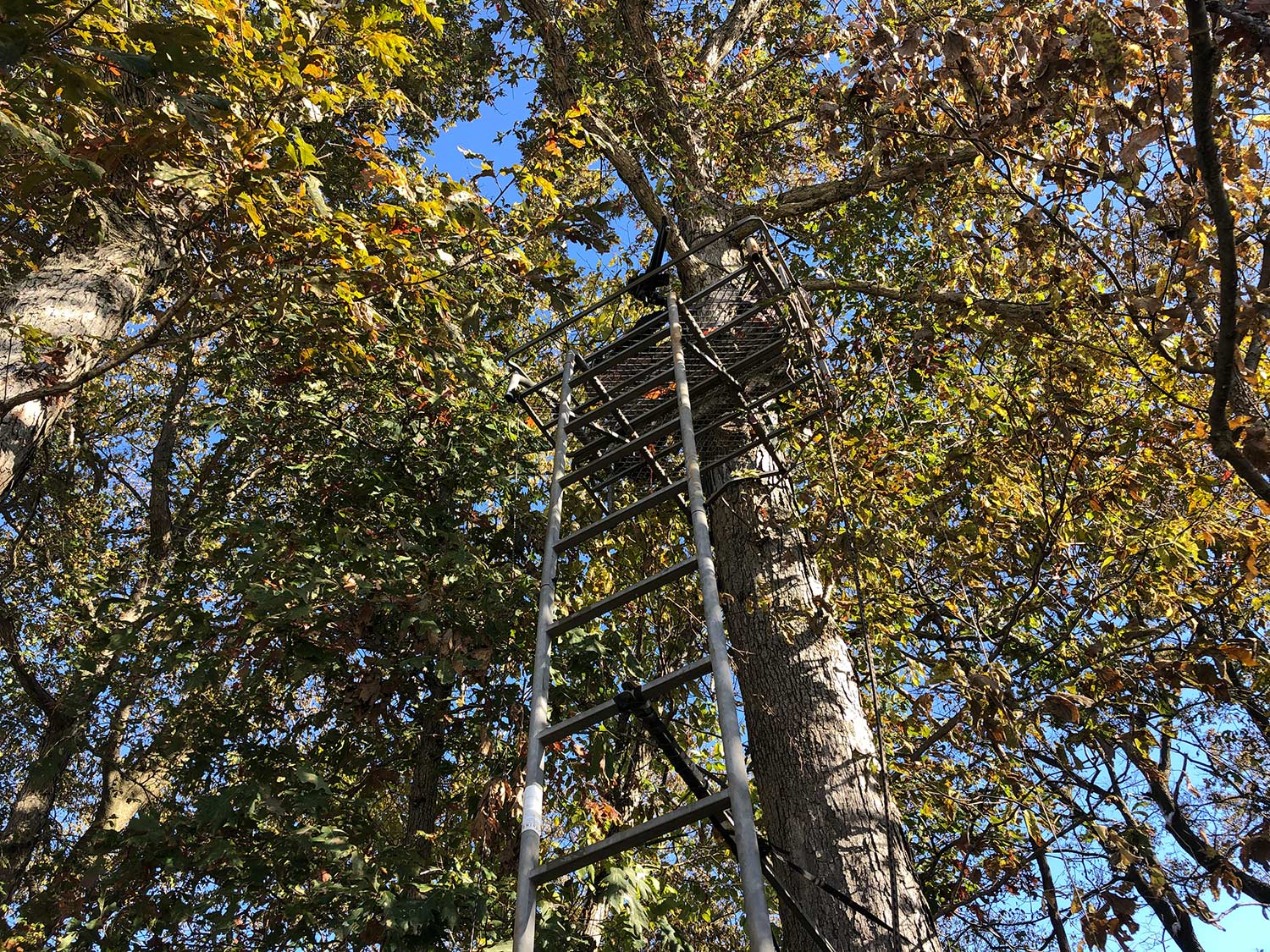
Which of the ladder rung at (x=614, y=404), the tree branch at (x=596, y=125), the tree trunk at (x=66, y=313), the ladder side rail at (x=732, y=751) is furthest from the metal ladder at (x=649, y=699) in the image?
the tree branch at (x=596, y=125)

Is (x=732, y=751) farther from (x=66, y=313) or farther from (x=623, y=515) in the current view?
(x=66, y=313)

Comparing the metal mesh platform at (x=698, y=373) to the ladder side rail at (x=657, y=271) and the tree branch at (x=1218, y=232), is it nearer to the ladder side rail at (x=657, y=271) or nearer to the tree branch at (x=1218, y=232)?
the ladder side rail at (x=657, y=271)

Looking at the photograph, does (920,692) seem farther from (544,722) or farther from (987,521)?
(544,722)

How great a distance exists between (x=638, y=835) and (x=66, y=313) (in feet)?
13.3

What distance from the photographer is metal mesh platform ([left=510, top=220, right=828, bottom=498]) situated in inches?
179

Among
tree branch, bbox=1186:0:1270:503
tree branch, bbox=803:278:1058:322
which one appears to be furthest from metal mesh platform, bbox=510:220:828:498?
tree branch, bbox=1186:0:1270:503

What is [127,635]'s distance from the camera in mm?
5262

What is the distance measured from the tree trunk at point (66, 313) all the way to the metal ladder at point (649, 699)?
2.49m

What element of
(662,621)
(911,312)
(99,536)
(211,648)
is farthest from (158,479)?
(911,312)

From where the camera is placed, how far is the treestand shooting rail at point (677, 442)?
2.49m

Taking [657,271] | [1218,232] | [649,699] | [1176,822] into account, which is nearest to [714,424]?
[657,271]

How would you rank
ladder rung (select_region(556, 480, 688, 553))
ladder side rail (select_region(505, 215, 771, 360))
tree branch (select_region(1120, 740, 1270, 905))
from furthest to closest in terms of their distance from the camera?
tree branch (select_region(1120, 740, 1270, 905))
ladder side rail (select_region(505, 215, 771, 360))
ladder rung (select_region(556, 480, 688, 553))

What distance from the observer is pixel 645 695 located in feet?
9.21

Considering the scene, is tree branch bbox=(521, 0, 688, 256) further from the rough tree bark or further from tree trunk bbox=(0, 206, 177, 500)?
tree trunk bbox=(0, 206, 177, 500)
